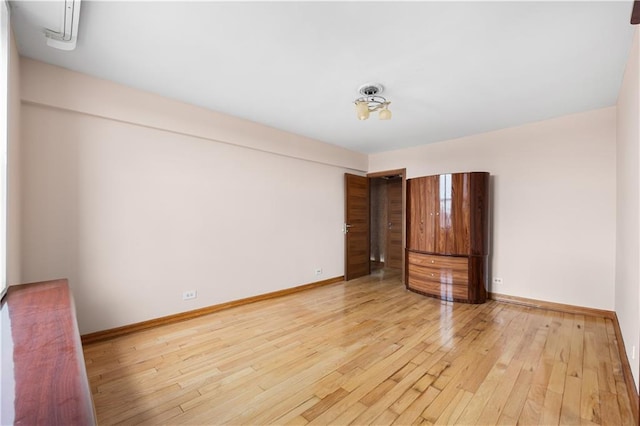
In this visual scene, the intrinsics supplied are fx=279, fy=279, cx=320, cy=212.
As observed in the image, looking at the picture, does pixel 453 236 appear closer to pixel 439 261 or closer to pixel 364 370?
pixel 439 261

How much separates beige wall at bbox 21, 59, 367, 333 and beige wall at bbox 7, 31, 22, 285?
180 mm

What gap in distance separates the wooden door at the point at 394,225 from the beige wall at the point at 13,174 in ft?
19.3

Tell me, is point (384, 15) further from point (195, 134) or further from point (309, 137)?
point (309, 137)

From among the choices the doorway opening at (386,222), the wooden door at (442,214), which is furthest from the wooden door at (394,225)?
the wooden door at (442,214)

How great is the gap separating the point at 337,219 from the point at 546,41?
367 cm

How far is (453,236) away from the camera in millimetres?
3924

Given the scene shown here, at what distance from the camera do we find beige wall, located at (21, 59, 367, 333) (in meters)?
2.47

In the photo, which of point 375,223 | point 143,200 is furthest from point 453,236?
point 143,200

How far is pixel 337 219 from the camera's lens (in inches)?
203

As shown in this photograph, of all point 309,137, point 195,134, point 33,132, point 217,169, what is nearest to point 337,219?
point 309,137

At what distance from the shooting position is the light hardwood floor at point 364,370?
171 cm

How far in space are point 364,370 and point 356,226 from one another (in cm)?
340

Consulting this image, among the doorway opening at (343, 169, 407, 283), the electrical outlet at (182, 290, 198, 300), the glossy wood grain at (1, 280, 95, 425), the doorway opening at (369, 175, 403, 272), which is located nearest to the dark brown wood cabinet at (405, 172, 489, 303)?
the doorway opening at (343, 169, 407, 283)

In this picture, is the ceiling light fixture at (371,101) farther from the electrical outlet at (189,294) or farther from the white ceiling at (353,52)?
the electrical outlet at (189,294)
